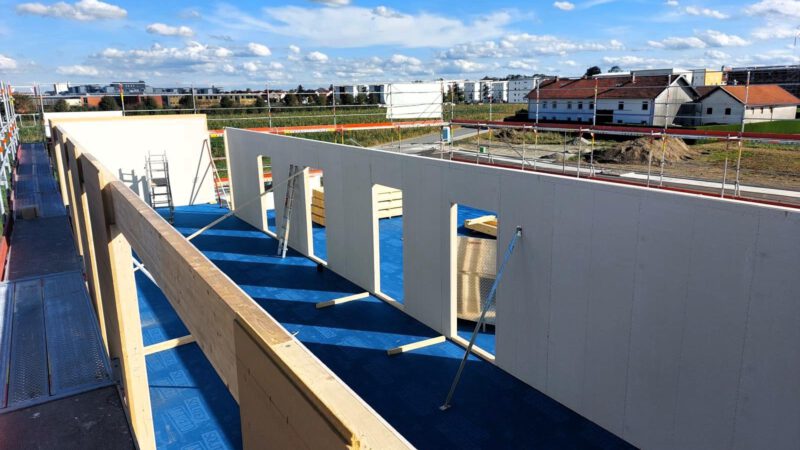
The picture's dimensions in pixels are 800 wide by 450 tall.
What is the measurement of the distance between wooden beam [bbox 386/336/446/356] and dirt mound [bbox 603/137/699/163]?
754cm

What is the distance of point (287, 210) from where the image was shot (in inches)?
570

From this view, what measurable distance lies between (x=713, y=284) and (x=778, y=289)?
1.88 feet

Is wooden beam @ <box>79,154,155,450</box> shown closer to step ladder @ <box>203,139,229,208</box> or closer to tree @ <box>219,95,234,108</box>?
step ladder @ <box>203,139,229,208</box>

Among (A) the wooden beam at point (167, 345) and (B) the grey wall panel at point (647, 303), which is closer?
(B) the grey wall panel at point (647, 303)

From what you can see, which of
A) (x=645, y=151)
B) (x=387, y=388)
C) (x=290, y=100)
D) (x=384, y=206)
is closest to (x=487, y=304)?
(x=387, y=388)

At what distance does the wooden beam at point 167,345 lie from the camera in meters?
8.90

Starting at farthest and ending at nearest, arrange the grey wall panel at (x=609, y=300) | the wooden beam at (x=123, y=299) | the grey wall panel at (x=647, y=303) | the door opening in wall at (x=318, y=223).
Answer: the door opening in wall at (x=318, y=223)
the grey wall panel at (x=609, y=300)
the grey wall panel at (x=647, y=303)
the wooden beam at (x=123, y=299)

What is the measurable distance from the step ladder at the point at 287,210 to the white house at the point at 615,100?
6.41m

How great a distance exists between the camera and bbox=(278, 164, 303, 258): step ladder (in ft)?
46.7

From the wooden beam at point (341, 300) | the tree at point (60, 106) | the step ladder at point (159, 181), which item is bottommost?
the wooden beam at point (341, 300)

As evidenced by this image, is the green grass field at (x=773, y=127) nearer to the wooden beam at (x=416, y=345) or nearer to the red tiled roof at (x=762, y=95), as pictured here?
the red tiled roof at (x=762, y=95)

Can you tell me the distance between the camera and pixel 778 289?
511 centimetres

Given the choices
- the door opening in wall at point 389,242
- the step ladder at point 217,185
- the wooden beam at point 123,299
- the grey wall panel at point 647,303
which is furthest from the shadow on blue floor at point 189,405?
the step ladder at point 217,185

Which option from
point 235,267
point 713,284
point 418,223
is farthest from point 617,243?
point 235,267
